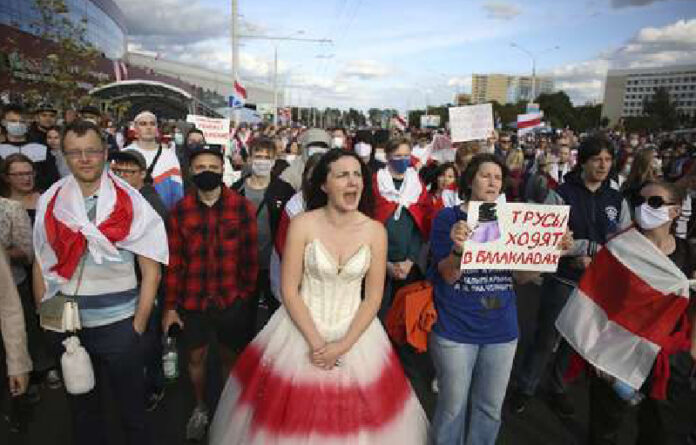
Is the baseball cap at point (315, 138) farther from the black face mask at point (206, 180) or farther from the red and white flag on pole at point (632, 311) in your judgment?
the red and white flag on pole at point (632, 311)

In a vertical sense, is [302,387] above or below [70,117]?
below

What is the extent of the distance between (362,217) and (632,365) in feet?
6.14

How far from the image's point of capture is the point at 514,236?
279 centimetres

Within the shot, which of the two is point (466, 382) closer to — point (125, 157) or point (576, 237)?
point (576, 237)

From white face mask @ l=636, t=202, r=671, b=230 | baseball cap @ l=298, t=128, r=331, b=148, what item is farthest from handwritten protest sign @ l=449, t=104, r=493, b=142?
white face mask @ l=636, t=202, r=671, b=230

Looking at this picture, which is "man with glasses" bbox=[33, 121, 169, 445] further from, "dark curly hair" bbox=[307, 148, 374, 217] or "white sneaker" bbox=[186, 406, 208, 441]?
"dark curly hair" bbox=[307, 148, 374, 217]

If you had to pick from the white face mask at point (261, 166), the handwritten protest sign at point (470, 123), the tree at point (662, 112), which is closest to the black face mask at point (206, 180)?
the white face mask at point (261, 166)

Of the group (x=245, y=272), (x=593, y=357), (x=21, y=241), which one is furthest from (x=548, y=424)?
(x=21, y=241)

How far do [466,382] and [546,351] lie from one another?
61.4 inches

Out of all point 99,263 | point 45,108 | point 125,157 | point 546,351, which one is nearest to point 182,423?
point 99,263

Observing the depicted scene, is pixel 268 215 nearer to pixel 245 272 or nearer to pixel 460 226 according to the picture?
pixel 245 272

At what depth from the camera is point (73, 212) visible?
270 cm

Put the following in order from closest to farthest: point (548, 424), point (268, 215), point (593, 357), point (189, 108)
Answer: point (593, 357)
point (548, 424)
point (268, 215)
point (189, 108)

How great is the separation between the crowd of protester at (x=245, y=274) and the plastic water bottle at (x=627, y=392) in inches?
2.4
